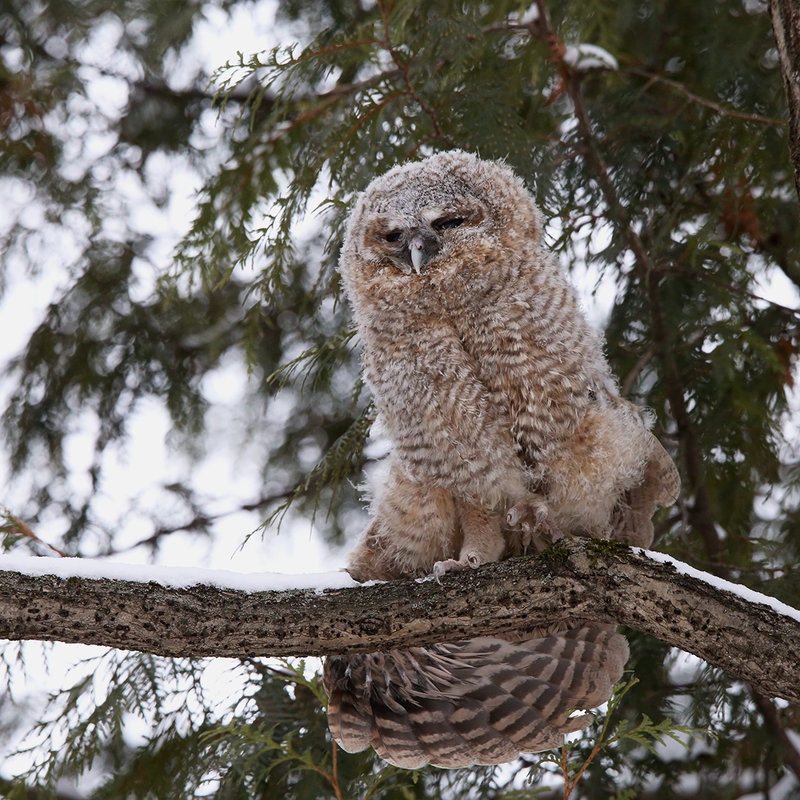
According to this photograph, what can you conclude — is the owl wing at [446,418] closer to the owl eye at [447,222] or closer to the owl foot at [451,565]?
the owl foot at [451,565]

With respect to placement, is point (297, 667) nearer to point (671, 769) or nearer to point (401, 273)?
point (401, 273)

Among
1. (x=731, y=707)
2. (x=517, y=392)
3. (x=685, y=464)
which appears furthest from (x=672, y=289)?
(x=731, y=707)

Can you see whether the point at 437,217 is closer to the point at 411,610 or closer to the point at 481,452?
the point at 481,452

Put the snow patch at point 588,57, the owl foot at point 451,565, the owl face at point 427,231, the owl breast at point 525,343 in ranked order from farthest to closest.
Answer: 1. the snow patch at point 588,57
2. the owl face at point 427,231
3. the owl breast at point 525,343
4. the owl foot at point 451,565

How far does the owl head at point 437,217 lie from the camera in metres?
2.56

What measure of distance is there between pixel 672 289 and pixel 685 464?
0.61m

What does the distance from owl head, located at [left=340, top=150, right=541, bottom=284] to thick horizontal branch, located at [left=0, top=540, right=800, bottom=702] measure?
887 mm

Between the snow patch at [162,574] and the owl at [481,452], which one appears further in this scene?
the owl at [481,452]

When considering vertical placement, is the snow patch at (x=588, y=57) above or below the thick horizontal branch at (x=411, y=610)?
above

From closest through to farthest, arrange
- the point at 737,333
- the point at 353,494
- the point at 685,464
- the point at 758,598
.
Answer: the point at 758,598 < the point at 737,333 < the point at 685,464 < the point at 353,494

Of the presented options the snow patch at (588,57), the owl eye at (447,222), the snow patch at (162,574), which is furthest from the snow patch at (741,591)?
the snow patch at (588,57)

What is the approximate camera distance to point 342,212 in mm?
3107

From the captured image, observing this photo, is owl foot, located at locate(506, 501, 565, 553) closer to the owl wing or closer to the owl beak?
the owl wing

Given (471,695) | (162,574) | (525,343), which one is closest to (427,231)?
(525,343)
